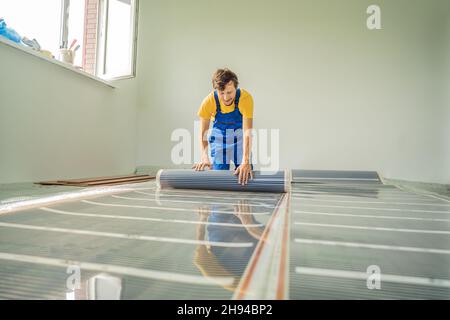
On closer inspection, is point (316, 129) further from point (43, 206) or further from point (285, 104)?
point (43, 206)

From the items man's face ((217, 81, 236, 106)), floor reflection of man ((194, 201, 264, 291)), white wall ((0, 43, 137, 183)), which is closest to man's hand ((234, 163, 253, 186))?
man's face ((217, 81, 236, 106))

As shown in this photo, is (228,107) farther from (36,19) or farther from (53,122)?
(36,19)

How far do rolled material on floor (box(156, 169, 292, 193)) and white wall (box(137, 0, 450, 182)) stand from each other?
2.39m

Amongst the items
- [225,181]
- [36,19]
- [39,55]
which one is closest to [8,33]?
[39,55]

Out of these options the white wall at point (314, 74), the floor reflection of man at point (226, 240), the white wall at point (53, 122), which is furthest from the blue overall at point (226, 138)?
the white wall at point (314, 74)

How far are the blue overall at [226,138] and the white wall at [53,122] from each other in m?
1.65

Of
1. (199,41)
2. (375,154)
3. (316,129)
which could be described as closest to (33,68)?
(199,41)

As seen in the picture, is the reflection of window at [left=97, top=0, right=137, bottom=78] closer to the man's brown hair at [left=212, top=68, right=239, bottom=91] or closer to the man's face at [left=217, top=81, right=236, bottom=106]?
the man's face at [left=217, top=81, right=236, bottom=106]

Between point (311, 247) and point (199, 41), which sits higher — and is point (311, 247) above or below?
below

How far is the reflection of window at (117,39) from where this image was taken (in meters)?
3.98

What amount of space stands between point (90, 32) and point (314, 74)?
3314 millimetres

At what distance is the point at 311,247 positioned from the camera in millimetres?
799

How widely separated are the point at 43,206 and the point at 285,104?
3747 millimetres

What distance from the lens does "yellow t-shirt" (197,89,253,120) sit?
2.37 m
